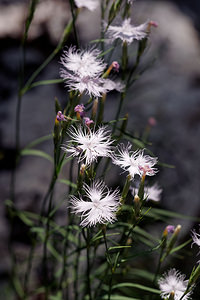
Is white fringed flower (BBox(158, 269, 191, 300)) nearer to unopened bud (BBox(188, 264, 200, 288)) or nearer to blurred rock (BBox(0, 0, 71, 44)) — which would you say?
unopened bud (BBox(188, 264, 200, 288))

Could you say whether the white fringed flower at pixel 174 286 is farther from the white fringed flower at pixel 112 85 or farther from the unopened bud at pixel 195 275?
the white fringed flower at pixel 112 85

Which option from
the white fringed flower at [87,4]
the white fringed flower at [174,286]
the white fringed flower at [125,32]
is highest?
the white fringed flower at [87,4]

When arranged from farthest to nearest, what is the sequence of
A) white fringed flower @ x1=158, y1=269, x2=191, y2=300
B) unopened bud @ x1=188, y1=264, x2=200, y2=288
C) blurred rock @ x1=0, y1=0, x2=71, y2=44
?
blurred rock @ x1=0, y1=0, x2=71, y2=44 → white fringed flower @ x1=158, y1=269, x2=191, y2=300 → unopened bud @ x1=188, y1=264, x2=200, y2=288

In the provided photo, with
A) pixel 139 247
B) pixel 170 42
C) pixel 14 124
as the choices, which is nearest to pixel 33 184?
pixel 14 124

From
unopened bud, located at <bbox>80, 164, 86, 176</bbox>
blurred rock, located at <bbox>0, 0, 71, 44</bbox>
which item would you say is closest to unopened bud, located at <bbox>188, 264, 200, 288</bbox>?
unopened bud, located at <bbox>80, 164, 86, 176</bbox>

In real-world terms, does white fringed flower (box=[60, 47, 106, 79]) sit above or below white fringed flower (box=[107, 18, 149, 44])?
below

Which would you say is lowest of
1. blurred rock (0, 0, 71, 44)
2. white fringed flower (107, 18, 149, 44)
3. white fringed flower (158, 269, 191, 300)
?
white fringed flower (158, 269, 191, 300)

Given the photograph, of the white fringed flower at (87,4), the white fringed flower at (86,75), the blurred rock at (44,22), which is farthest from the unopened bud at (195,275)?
the blurred rock at (44,22)

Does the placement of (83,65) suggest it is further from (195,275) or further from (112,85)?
(195,275)

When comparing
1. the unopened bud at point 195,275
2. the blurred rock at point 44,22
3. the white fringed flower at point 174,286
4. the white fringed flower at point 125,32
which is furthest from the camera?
the blurred rock at point 44,22

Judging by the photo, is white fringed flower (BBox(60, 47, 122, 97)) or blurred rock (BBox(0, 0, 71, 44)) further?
blurred rock (BBox(0, 0, 71, 44))

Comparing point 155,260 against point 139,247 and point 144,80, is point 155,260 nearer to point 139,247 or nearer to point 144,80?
point 139,247
